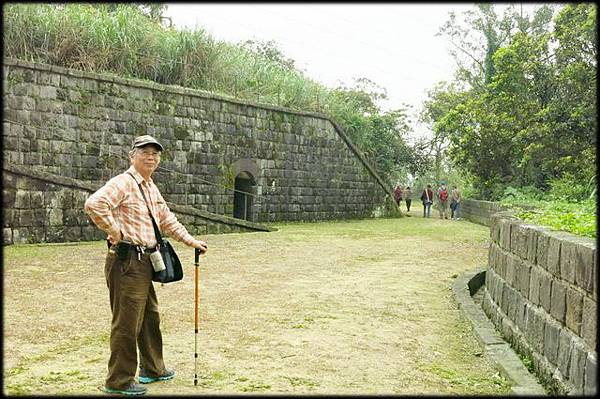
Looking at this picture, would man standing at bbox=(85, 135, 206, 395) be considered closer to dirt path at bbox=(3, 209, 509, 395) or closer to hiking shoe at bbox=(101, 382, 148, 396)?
hiking shoe at bbox=(101, 382, 148, 396)

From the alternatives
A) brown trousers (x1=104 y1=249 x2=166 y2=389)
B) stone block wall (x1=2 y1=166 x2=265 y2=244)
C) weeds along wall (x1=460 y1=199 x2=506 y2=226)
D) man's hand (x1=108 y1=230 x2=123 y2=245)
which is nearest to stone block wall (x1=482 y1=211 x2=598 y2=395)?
brown trousers (x1=104 y1=249 x2=166 y2=389)

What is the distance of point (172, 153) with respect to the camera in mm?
15812

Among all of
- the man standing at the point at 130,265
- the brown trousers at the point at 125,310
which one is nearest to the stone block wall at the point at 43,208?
the man standing at the point at 130,265

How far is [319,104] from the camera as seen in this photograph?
867 inches

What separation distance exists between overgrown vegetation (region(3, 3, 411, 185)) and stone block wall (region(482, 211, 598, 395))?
11854 mm

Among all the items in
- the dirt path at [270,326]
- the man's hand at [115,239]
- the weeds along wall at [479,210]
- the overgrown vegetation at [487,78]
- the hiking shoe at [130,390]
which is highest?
the overgrown vegetation at [487,78]

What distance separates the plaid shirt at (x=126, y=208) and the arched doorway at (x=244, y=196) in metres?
13.9

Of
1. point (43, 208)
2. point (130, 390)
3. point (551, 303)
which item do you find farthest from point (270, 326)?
point (43, 208)

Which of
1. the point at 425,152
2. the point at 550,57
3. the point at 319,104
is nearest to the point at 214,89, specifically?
the point at 319,104

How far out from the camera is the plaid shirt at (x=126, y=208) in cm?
394

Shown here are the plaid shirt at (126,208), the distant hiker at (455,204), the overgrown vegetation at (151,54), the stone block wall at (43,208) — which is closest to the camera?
the plaid shirt at (126,208)

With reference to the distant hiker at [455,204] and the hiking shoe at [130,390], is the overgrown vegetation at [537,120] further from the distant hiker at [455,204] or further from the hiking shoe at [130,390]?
the hiking shoe at [130,390]

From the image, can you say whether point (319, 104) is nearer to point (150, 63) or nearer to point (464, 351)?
point (150, 63)

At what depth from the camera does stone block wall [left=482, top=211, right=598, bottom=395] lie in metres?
3.71
